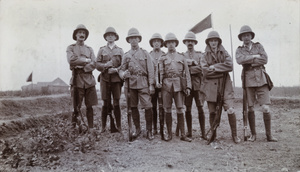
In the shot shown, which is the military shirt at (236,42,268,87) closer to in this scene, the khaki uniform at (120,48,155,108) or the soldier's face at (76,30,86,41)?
the khaki uniform at (120,48,155,108)

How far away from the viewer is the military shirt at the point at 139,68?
224 inches

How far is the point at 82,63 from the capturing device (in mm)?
5812

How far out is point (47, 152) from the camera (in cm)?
435

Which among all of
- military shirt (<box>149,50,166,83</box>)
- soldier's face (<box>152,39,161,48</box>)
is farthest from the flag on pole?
military shirt (<box>149,50,166,83</box>)

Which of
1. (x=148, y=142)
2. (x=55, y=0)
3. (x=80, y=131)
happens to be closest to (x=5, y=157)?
(x=80, y=131)

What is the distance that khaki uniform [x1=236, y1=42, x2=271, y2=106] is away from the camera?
532 centimetres

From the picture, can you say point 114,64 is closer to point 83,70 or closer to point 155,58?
point 83,70

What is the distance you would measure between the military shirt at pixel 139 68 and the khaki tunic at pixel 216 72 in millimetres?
1182

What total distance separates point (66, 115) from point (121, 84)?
4.47m

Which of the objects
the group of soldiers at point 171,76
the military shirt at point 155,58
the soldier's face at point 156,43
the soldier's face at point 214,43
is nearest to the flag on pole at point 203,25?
the group of soldiers at point 171,76

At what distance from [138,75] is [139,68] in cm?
17

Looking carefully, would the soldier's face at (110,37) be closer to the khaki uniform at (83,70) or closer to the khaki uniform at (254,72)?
the khaki uniform at (83,70)

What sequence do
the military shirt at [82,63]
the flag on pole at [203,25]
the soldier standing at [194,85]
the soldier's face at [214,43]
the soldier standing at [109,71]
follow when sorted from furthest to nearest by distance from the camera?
the flag on pole at [203,25] < the soldier standing at [109,71] < the soldier standing at [194,85] < the military shirt at [82,63] < the soldier's face at [214,43]

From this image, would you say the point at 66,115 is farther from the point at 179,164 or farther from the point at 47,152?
the point at 179,164
